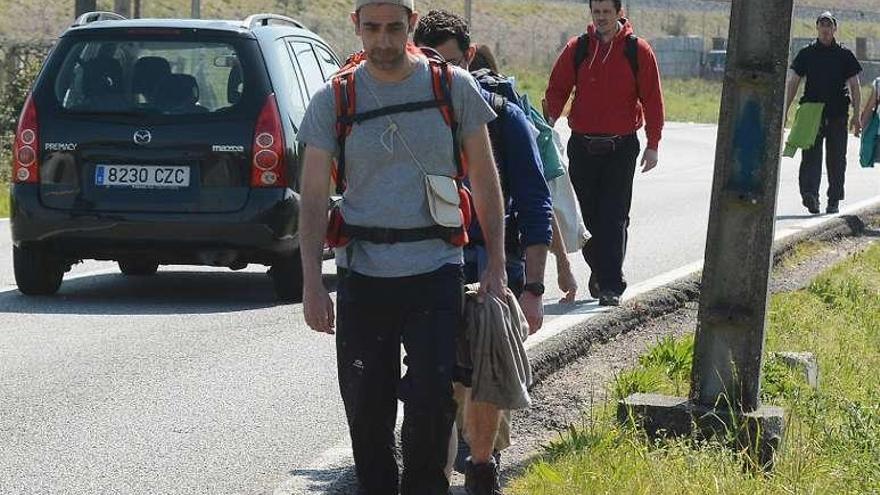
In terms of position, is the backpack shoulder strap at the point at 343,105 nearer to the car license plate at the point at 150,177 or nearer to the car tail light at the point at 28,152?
the car license plate at the point at 150,177

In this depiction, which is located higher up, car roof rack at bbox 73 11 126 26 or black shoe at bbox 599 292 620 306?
car roof rack at bbox 73 11 126 26

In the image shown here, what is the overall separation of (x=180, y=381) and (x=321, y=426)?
119cm

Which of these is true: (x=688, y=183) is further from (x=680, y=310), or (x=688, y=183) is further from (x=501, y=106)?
(x=501, y=106)

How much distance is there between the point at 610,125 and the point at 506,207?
16.3 feet

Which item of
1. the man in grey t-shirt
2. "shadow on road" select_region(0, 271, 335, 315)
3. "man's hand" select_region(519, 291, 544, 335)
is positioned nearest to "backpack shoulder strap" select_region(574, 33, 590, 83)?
"shadow on road" select_region(0, 271, 335, 315)

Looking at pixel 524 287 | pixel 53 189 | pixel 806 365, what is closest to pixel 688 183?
pixel 53 189

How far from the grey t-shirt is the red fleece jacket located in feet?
18.7

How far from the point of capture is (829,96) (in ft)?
58.7

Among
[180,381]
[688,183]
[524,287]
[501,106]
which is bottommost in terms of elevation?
[688,183]

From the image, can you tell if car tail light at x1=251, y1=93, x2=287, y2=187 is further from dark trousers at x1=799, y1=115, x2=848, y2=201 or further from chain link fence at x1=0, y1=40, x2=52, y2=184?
chain link fence at x1=0, y1=40, x2=52, y2=184

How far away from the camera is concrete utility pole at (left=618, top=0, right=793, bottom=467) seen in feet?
21.5

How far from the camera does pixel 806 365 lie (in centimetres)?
852

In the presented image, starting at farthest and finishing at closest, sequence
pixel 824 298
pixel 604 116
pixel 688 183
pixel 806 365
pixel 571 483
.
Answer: pixel 688 183
pixel 824 298
pixel 604 116
pixel 806 365
pixel 571 483

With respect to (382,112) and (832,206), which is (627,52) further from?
(832,206)
